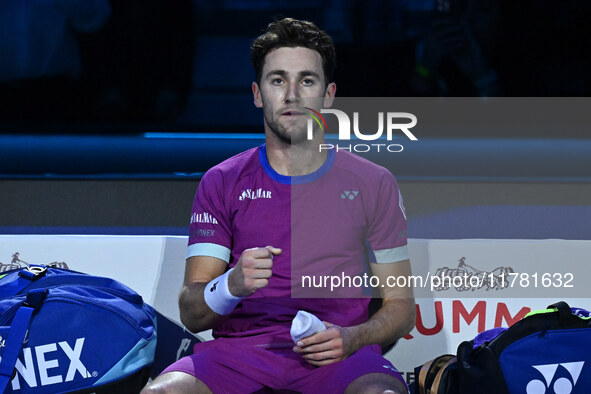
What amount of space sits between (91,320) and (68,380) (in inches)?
6.6

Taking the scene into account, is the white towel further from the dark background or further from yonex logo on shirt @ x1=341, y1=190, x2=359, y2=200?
the dark background

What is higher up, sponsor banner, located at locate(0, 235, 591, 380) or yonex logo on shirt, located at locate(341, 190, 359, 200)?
yonex logo on shirt, located at locate(341, 190, 359, 200)

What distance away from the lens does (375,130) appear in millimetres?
2947

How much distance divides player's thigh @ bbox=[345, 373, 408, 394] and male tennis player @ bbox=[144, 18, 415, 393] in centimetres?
1

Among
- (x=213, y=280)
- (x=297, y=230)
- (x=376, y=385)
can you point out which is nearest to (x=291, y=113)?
(x=297, y=230)

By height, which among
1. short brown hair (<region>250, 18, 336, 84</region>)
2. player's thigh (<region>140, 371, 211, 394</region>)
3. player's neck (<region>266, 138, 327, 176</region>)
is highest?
short brown hair (<region>250, 18, 336, 84</region>)

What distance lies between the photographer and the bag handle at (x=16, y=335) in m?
2.09

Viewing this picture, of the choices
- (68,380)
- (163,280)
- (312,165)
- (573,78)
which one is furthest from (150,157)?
(573,78)

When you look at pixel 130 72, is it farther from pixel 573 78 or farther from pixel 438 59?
pixel 573 78

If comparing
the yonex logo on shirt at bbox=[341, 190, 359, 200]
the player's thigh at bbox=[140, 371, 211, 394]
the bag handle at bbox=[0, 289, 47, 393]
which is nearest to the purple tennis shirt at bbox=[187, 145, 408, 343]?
the yonex logo on shirt at bbox=[341, 190, 359, 200]

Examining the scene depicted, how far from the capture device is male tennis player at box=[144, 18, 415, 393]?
210cm

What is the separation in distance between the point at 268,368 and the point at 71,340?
20.6 inches

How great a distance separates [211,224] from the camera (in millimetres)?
2299

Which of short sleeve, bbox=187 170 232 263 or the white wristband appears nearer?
the white wristband
